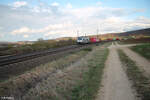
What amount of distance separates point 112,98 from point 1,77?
8.03 m

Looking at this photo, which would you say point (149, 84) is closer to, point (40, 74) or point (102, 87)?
point (102, 87)

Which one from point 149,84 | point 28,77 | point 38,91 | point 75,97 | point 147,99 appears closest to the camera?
point 147,99

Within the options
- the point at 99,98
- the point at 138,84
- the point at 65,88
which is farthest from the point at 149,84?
the point at 65,88

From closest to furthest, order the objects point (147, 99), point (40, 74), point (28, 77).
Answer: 1. point (147, 99)
2. point (28, 77)
3. point (40, 74)

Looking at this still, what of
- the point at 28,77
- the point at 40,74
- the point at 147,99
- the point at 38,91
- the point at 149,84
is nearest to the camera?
the point at 147,99

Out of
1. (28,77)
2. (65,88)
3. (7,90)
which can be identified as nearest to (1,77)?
(28,77)

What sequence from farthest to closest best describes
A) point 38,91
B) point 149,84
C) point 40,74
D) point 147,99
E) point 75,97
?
point 40,74
point 149,84
point 38,91
point 75,97
point 147,99

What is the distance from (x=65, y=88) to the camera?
21.6 ft

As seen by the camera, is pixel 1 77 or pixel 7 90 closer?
pixel 7 90

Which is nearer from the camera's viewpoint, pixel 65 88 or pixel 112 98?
pixel 112 98

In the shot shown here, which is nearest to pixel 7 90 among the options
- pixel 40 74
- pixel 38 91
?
pixel 38 91

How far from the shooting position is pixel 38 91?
614 centimetres

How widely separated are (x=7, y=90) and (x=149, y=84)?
754 cm

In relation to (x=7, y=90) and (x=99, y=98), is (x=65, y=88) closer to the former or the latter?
(x=99, y=98)
